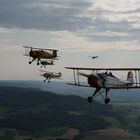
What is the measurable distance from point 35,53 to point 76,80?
667 inches

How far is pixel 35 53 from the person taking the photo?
82812 mm

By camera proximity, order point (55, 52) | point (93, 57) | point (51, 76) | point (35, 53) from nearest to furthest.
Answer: point (93, 57), point (35, 53), point (55, 52), point (51, 76)

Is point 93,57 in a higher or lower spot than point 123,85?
higher

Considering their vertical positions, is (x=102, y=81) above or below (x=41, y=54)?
below

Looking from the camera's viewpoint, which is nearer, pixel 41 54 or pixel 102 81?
pixel 102 81

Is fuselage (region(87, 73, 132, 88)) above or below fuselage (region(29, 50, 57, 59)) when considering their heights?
below

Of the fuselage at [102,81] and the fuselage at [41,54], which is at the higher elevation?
the fuselage at [41,54]

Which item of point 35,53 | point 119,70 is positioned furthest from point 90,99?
point 35,53

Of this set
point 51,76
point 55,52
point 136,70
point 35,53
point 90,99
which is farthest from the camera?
point 51,76

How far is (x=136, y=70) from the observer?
66688 millimetres

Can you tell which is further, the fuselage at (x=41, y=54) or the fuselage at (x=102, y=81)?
the fuselage at (x=41, y=54)

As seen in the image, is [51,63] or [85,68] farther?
[51,63]

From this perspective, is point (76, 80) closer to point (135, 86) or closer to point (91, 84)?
point (91, 84)

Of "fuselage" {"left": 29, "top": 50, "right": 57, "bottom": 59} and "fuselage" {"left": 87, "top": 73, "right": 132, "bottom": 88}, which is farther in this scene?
"fuselage" {"left": 29, "top": 50, "right": 57, "bottom": 59}
